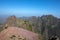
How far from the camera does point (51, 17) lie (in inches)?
3561

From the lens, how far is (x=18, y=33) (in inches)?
282

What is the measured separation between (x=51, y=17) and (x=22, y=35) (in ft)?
280

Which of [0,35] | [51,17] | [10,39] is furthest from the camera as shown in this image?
[51,17]

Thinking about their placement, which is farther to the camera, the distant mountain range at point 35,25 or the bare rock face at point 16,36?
the distant mountain range at point 35,25

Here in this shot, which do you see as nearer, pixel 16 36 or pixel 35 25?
pixel 16 36

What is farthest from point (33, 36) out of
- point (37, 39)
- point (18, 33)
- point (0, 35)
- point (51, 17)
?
point (51, 17)

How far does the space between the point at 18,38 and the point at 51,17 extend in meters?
85.5

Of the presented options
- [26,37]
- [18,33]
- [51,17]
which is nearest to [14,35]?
[18,33]

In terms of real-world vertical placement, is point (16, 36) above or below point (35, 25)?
above

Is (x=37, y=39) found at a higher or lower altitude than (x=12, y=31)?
lower

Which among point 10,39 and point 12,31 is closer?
point 10,39

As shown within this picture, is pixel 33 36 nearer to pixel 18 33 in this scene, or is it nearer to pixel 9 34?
pixel 18 33

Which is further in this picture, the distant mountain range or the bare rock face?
the distant mountain range

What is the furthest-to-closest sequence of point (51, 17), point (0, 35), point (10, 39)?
point (51, 17) → point (0, 35) → point (10, 39)
